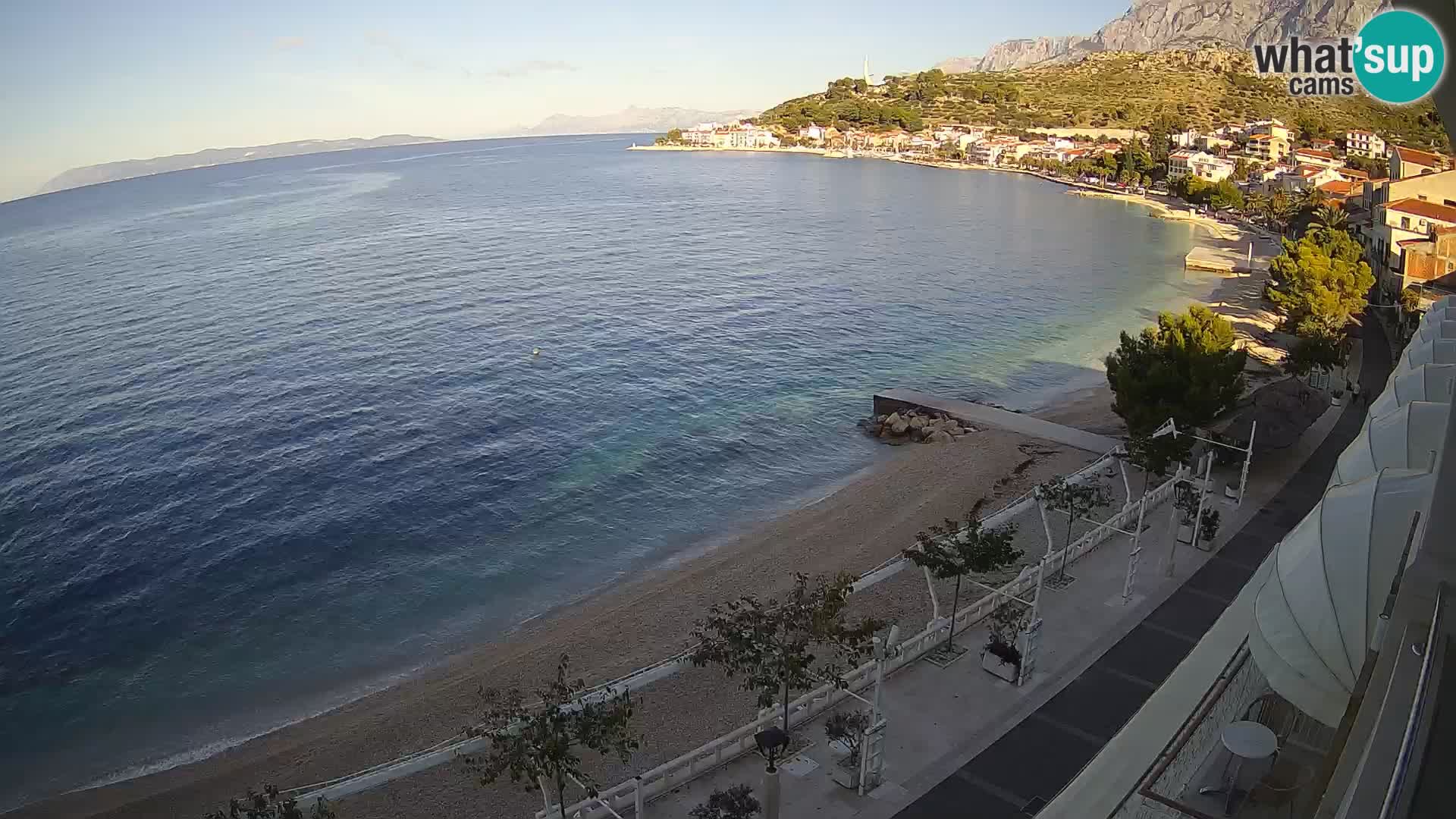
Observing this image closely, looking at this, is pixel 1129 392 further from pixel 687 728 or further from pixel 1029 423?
pixel 687 728

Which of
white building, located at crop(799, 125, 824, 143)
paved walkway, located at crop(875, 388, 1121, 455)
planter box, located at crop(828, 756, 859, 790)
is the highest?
white building, located at crop(799, 125, 824, 143)

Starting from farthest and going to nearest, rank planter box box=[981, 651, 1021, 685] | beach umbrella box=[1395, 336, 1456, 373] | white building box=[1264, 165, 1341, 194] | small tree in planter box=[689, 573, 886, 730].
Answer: white building box=[1264, 165, 1341, 194]
beach umbrella box=[1395, 336, 1456, 373]
planter box box=[981, 651, 1021, 685]
small tree in planter box=[689, 573, 886, 730]

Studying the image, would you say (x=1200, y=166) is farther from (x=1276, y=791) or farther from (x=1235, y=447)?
(x=1276, y=791)

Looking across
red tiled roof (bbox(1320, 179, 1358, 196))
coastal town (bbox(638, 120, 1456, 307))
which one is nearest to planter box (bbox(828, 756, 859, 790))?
coastal town (bbox(638, 120, 1456, 307))

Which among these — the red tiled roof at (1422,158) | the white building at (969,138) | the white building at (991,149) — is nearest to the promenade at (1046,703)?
the red tiled roof at (1422,158)

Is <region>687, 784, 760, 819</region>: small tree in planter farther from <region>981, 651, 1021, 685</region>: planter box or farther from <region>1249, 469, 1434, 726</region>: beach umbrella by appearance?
<region>1249, 469, 1434, 726</region>: beach umbrella
